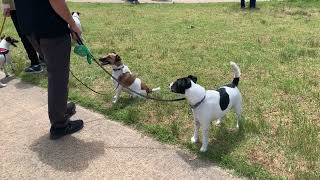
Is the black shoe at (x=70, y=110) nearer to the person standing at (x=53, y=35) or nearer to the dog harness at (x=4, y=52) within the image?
the person standing at (x=53, y=35)

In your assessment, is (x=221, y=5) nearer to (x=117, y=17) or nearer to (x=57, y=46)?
(x=117, y=17)

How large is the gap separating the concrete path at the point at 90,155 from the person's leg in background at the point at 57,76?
21cm

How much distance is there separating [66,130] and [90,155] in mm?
579

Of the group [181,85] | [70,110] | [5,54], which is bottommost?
[70,110]

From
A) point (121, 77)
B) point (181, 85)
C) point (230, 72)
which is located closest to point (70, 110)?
point (121, 77)

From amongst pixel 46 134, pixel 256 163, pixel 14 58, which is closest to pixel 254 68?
pixel 256 163

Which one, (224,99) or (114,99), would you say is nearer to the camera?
(224,99)

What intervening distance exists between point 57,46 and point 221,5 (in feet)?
36.6

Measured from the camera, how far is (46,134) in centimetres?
518

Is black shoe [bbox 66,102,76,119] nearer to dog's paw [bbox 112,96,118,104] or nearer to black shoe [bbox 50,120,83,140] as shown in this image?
black shoe [bbox 50,120,83,140]

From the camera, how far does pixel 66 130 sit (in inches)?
199

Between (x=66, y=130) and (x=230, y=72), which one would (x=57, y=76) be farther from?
(x=230, y=72)

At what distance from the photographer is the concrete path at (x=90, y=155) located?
4.29 m

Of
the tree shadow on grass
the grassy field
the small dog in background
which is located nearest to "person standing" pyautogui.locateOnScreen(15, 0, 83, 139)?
the grassy field
